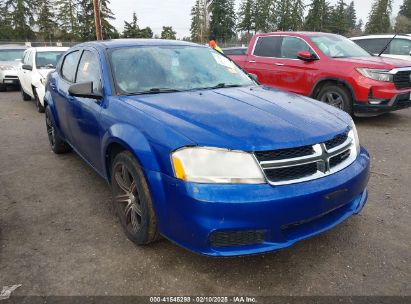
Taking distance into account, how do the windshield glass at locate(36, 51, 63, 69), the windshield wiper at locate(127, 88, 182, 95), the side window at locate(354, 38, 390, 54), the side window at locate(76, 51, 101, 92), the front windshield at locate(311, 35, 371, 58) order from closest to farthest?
the windshield wiper at locate(127, 88, 182, 95), the side window at locate(76, 51, 101, 92), the front windshield at locate(311, 35, 371, 58), the windshield glass at locate(36, 51, 63, 69), the side window at locate(354, 38, 390, 54)

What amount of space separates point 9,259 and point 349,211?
255 centimetres

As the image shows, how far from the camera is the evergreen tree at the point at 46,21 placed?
60847 millimetres

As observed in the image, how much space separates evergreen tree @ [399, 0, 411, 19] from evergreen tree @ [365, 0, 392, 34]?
1025cm

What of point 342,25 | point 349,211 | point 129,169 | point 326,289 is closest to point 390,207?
point 349,211

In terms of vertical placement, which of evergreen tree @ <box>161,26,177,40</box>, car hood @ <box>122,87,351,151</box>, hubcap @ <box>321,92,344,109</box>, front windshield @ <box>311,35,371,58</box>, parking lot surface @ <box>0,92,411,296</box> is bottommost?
parking lot surface @ <box>0,92,411,296</box>

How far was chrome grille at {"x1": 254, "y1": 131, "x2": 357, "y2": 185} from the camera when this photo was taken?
7.31 feet

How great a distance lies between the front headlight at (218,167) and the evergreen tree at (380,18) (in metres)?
79.9

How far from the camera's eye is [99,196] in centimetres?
382

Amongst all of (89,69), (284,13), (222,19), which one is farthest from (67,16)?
(89,69)

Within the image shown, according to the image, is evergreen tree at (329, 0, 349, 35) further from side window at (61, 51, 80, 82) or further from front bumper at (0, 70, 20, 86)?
side window at (61, 51, 80, 82)

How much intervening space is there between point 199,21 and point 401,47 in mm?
60762

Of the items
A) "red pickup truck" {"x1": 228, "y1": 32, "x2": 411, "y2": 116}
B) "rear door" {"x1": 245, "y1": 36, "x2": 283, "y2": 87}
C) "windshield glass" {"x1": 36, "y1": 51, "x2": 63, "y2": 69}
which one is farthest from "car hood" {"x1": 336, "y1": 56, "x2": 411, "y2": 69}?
"windshield glass" {"x1": 36, "y1": 51, "x2": 63, "y2": 69}

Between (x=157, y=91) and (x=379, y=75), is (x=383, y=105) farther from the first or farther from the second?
(x=157, y=91)

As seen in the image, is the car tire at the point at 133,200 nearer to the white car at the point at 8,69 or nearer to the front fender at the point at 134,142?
the front fender at the point at 134,142
